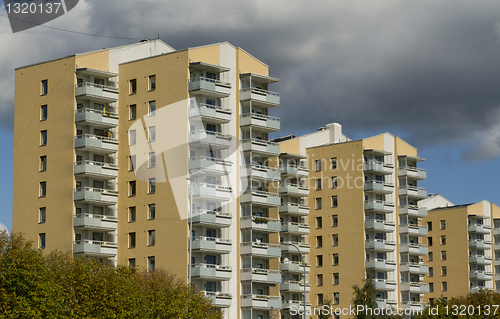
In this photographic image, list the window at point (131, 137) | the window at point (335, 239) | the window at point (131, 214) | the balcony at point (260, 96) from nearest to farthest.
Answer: the window at point (131, 214)
the window at point (131, 137)
the balcony at point (260, 96)
the window at point (335, 239)

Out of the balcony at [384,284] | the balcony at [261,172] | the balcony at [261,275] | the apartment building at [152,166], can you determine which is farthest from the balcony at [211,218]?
the balcony at [384,284]

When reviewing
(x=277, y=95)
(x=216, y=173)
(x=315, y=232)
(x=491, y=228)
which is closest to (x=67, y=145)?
(x=216, y=173)

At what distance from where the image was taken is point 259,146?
292ft

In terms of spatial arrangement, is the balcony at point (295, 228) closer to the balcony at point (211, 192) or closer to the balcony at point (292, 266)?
the balcony at point (292, 266)

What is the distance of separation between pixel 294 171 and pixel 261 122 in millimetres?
19243

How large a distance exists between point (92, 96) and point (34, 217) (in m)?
14.3

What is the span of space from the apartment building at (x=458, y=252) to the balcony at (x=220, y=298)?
6401 cm

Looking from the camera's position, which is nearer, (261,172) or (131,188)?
(131,188)

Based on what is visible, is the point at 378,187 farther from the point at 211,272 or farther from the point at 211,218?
the point at 211,272

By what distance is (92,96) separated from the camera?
3280 inches

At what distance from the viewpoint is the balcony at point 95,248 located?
79688mm

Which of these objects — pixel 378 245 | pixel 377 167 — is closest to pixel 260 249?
pixel 378 245

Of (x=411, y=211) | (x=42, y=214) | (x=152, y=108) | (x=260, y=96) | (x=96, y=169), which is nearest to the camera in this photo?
(x=96, y=169)

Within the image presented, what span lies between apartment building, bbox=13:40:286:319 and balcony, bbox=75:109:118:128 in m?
0.13
